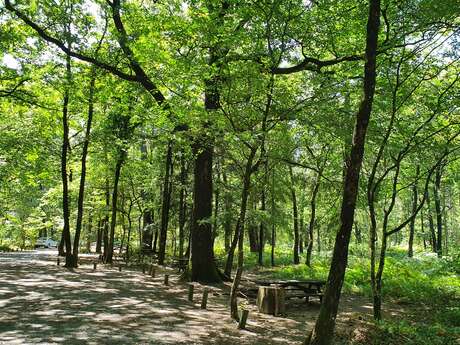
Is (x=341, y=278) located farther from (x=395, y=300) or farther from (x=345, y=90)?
(x=395, y=300)

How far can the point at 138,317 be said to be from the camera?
367 inches

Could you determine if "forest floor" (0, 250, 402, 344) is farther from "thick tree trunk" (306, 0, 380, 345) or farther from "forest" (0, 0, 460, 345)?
"thick tree trunk" (306, 0, 380, 345)

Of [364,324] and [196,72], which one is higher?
[196,72]

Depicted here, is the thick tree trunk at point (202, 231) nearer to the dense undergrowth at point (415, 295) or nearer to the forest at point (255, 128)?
the forest at point (255, 128)

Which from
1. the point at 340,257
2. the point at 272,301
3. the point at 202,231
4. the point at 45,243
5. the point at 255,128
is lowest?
the point at 45,243

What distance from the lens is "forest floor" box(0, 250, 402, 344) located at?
7594 millimetres

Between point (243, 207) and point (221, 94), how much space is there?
2.80 meters

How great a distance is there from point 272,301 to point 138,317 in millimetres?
3533

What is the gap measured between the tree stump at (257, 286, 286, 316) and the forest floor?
0.25m

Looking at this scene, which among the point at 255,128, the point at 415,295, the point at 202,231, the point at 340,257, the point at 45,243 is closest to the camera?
the point at 340,257

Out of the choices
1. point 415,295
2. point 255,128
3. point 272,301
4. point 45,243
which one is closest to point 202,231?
point 272,301

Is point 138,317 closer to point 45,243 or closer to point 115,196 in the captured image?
point 115,196

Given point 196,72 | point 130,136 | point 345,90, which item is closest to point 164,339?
point 196,72

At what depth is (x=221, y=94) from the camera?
31.9 ft
